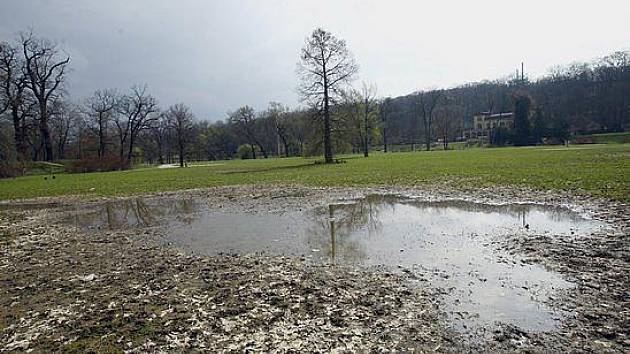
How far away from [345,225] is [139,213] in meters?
8.21

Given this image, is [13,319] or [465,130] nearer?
[13,319]

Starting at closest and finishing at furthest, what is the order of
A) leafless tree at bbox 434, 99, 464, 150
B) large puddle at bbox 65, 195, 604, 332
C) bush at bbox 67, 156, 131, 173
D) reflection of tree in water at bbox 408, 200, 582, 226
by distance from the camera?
large puddle at bbox 65, 195, 604, 332
reflection of tree in water at bbox 408, 200, 582, 226
bush at bbox 67, 156, 131, 173
leafless tree at bbox 434, 99, 464, 150

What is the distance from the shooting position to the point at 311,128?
1560 inches

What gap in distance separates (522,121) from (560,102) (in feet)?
62.7

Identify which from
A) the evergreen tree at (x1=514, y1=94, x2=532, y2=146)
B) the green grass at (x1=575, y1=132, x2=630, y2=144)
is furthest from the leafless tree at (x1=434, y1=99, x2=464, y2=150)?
the green grass at (x1=575, y1=132, x2=630, y2=144)

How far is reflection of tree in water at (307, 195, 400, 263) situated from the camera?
7223mm

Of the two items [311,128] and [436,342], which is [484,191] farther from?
[311,128]

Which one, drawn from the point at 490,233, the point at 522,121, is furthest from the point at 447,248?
the point at 522,121

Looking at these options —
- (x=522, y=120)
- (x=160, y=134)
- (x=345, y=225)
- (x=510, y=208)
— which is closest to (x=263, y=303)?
(x=345, y=225)

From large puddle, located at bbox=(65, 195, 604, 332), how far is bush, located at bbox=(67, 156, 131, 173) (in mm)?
43424

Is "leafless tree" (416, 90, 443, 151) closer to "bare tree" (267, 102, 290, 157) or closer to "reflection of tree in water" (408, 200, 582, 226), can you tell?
"bare tree" (267, 102, 290, 157)

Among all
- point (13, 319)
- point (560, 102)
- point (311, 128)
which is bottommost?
point (13, 319)

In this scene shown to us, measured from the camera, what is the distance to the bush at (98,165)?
5097 centimetres

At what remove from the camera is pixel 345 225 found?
31.3 ft
